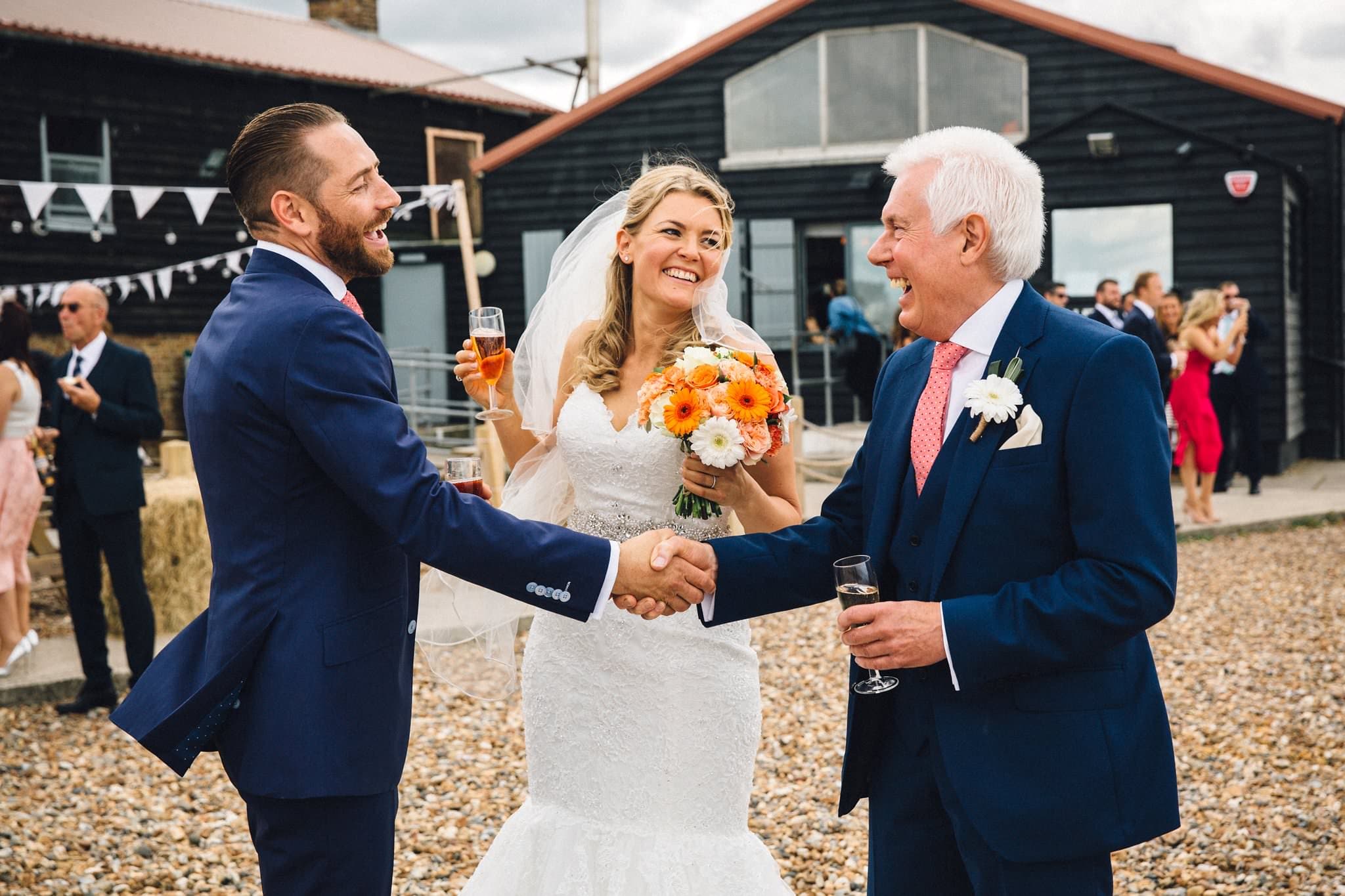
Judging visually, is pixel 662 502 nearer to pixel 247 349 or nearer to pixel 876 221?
pixel 247 349

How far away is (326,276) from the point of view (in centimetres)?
265

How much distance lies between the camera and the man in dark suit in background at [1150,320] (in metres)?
10.8

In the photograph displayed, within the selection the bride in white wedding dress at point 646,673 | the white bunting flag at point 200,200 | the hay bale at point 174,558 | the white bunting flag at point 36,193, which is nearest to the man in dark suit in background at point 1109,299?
the hay bale at point 174,558

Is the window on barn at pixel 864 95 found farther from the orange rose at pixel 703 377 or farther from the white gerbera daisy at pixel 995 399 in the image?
the white gerbera daisy at pixel 995 399

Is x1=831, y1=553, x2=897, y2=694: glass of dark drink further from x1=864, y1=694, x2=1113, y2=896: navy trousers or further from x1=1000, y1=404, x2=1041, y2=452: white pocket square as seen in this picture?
x1=1000, y1=404, x2=1041, y2=452: white pocket square

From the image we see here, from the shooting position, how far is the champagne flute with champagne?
363cm

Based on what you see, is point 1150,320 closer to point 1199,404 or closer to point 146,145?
point 1199,404

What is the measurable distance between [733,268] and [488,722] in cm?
1204

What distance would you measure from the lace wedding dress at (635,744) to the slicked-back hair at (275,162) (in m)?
1.25

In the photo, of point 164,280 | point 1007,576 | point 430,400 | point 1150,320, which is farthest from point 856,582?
point 164,280

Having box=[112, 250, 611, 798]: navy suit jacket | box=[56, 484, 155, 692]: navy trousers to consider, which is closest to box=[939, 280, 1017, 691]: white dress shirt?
box=[112, 250, 611, 798]: navy suit jacket

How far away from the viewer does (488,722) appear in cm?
625

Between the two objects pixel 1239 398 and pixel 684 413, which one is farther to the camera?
pixel 1239 398

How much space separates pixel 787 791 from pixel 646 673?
197cm
